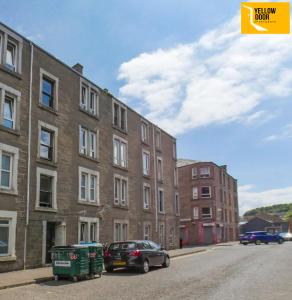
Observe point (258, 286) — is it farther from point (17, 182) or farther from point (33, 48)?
point (33, 48)

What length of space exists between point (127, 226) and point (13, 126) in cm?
1410

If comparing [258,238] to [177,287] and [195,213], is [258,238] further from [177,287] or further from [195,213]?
[177,287]

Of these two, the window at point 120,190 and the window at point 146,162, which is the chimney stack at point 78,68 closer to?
the window at point 120,190

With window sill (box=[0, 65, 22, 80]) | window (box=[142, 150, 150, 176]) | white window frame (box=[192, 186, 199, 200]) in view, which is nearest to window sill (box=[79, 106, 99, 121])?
window sill (box=[0, 65, 22, 80])

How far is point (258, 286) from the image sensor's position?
1366 centimetres

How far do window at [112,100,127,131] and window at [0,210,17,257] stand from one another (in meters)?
13.8

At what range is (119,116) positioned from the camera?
3312 cm

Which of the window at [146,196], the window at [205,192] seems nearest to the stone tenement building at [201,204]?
the window at [205,192]

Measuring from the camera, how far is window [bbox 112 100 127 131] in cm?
3266

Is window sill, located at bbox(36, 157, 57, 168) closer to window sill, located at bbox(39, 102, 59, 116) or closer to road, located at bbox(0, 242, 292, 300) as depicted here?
window sill, located at bbox(39, 102, 59, 116)

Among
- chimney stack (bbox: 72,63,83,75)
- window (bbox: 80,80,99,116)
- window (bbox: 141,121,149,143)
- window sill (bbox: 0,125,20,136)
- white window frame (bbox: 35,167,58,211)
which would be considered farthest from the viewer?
window (bbox: 141,121,149,143)

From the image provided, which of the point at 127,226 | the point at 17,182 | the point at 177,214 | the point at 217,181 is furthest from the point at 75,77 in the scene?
the point at 217,181

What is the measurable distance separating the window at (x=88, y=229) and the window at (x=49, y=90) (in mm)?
7110

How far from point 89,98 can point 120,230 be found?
Result: 32.5ft
